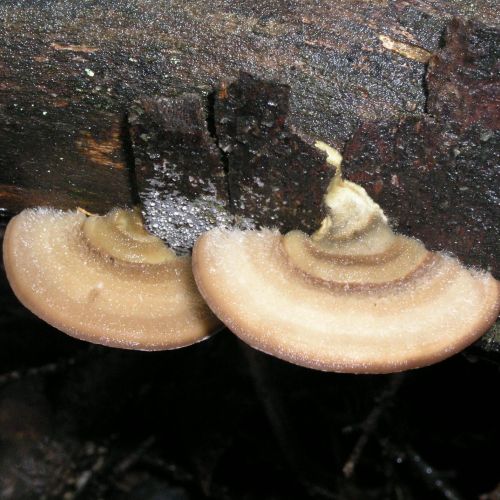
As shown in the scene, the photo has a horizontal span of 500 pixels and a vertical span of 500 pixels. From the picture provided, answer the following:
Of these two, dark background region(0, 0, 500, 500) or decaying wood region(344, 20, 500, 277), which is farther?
dark background region(0, 0, 500, 500)

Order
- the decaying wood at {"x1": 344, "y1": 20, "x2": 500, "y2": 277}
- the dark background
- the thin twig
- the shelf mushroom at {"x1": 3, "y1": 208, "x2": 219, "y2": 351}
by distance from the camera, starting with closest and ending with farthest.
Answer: the decaying wood at {"x1": 344, "y1": 20, "x2": 500, "y2": 277} → the dark background → the shelf mushroom at {"x1": 3, "y1": 208, "x2": 219, "y2": 351} → the thin twig

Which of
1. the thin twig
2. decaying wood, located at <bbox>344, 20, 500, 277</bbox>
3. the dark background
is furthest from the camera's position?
the thin twig

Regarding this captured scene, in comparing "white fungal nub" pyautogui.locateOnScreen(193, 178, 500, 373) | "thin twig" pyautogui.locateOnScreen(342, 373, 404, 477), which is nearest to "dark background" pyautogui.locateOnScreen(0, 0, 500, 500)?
"white fungal nub" pyautogui.locateOnScreen(193, 178, 500, 373)

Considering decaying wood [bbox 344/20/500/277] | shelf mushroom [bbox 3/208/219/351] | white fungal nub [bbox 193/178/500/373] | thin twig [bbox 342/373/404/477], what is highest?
decaying wood [bbox 344/20/500/277]

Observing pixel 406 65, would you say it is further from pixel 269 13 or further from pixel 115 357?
pixel 115 357

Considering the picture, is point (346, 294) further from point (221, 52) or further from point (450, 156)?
point (221, 52)

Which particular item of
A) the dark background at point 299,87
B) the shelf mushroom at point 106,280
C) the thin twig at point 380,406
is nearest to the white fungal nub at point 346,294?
the dark background at point 299,87

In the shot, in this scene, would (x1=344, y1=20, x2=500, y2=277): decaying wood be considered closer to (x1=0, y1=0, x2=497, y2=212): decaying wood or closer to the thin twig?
(x1=0, y1=0, x2=497, y2=212): decaying wood

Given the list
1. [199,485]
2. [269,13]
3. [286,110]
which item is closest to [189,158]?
[286,110]
